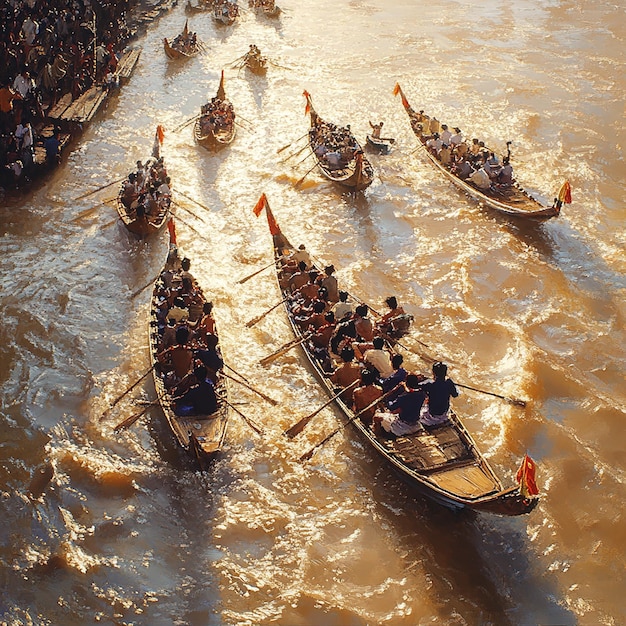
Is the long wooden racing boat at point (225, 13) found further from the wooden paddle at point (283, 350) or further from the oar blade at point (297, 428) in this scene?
the oar blade at point (297, 428)

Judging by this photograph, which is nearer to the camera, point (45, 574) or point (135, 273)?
point (45, 574)

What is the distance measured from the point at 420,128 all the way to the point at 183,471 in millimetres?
13881

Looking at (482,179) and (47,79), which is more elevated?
(47,79)

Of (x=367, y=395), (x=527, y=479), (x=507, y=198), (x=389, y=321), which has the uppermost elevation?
(x=527, y=479)

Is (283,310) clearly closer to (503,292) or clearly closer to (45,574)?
(503,292)

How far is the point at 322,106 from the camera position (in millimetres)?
23672

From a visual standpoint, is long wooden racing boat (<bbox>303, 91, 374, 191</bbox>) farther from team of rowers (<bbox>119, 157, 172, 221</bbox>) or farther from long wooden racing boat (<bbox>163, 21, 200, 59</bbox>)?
long wooden racing boat (<bbox>163, 21, 200, 59</bbox>)

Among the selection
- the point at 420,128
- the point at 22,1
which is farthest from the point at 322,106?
the point at 22,1

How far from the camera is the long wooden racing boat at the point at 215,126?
18938 millimetres

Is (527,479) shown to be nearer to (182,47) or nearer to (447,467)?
(447,467)

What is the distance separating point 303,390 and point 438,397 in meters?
2.94

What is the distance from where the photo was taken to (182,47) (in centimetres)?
2716

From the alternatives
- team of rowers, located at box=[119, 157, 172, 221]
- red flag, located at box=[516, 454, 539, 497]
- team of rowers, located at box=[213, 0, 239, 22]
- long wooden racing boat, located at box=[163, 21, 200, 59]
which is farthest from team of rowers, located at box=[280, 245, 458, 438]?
team of rowers, located at box=[213, 0, 239, 22]

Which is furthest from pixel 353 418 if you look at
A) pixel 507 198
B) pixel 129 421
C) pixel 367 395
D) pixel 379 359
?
pixel 507 198
